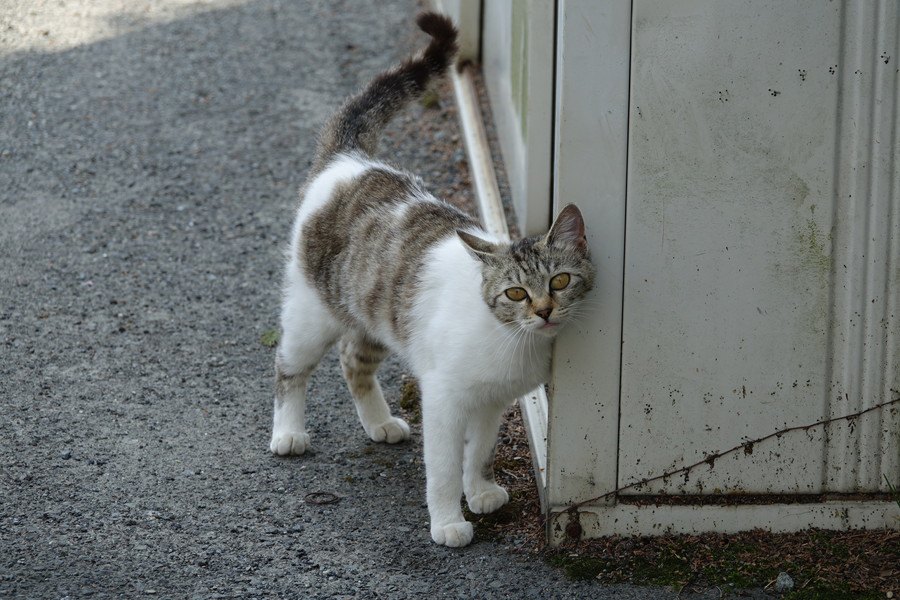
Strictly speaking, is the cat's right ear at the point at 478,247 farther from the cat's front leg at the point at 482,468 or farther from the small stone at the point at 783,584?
the small stone at the point at 783,584

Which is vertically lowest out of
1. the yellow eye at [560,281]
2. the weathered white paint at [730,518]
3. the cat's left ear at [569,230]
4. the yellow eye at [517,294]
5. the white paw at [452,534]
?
the white paw at [452,534]

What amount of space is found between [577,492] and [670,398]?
1.32ft

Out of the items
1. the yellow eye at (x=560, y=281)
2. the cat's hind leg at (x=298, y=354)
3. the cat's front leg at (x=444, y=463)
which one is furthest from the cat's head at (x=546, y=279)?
the cat's hind leg at (x=298, y=354)

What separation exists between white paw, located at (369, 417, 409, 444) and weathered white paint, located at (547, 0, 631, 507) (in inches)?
34.1

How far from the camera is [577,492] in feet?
10.9

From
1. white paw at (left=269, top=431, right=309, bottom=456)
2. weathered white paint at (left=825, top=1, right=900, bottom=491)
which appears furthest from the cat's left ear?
white paw at (left=269, top=431, right=309, bottom=456)

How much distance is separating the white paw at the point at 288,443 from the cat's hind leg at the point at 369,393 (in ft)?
0.83

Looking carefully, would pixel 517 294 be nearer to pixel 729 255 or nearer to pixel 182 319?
pixel 729 255

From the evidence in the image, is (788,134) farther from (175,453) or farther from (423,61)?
(175,453)

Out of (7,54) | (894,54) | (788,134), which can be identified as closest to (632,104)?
(788,134)

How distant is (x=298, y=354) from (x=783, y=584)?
180cm

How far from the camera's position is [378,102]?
411cm

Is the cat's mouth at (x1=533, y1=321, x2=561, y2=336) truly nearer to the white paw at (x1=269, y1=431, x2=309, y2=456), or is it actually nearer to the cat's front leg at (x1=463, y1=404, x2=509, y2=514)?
the cat's front leg at (x1=463, y1=404, x2=509, y2=514)

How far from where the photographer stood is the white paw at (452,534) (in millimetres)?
3398
